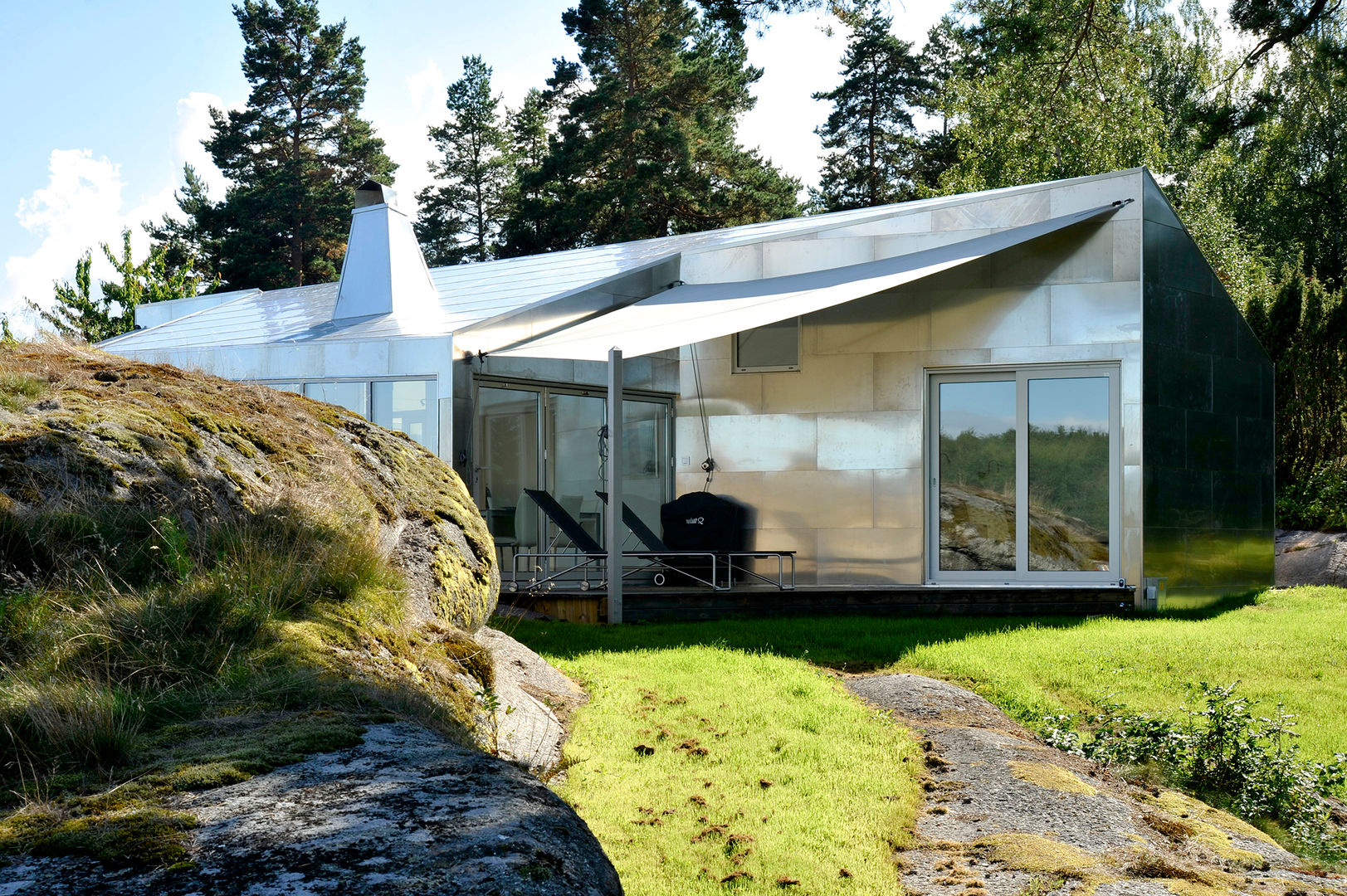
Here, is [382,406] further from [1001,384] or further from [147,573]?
[147,573]

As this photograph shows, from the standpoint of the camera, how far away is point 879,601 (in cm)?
941

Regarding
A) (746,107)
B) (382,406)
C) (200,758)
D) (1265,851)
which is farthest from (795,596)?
(746,107)

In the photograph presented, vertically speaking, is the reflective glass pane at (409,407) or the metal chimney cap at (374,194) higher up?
the metal chimney cap at (374,194)

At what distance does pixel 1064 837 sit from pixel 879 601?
18.4 feet

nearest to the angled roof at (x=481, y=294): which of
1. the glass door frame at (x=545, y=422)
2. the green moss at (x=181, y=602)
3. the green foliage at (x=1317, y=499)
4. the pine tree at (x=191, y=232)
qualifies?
the glass door frame at (x=545, y=422)

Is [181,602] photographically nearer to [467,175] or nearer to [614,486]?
[614,486]

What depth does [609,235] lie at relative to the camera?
86.1 ft

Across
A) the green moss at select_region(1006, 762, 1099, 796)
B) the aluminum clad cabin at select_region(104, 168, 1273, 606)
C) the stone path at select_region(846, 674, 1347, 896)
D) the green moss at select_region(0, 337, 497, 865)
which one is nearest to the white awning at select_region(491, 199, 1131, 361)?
the aluminum clad cabin at select_region(104, 168, 1273, 606)

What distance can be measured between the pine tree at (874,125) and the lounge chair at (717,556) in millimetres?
19921

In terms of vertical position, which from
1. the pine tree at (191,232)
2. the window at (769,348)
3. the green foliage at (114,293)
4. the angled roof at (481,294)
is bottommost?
the window at (769,348)

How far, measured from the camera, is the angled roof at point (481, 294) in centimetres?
1033

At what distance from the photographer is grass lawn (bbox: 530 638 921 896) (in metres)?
3.61

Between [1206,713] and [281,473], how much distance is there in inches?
168

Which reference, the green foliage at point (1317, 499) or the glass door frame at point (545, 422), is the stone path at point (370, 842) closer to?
the glass door frame at point (545, 422)
